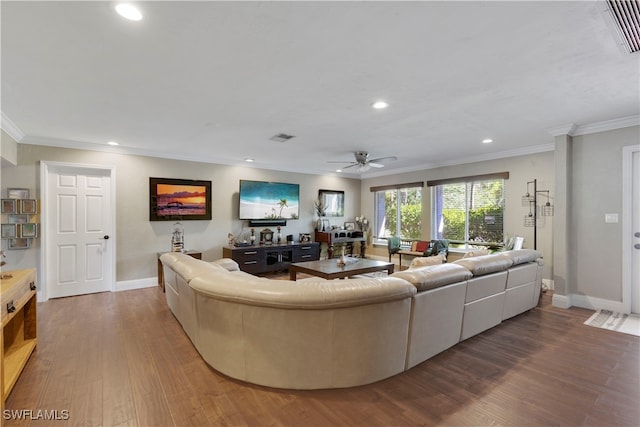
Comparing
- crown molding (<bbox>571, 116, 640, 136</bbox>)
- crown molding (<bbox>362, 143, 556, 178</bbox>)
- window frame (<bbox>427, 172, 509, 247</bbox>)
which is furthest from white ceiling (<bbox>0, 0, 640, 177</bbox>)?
window frame (<bbox>427, 172, 509, 247</bbox>)

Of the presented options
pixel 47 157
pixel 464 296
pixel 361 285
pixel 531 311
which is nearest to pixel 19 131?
pixel 47 157

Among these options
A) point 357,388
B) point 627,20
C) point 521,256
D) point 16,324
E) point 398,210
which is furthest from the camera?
point 398,210

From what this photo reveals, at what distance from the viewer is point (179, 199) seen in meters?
5.59

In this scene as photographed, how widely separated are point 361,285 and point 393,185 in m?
5.93

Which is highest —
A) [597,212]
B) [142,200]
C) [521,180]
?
[521,180]

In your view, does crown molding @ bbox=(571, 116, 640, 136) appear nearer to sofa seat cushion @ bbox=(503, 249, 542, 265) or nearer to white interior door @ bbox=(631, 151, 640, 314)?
white interior door @ bbox=(631, 151, 640, 314)

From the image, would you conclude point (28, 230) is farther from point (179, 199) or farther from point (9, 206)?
point (179, 199)

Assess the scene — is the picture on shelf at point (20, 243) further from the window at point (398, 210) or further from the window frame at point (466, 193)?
the window frame at point (466, 193)

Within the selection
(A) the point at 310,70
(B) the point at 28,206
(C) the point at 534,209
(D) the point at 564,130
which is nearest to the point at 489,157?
(C) the point at 534,209

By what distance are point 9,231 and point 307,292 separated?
4.83 metres

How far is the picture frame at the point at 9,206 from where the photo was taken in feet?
13.3

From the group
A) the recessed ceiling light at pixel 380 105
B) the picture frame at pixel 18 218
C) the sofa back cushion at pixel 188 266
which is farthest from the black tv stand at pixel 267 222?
the recessed ceiling light at pixel 380 105

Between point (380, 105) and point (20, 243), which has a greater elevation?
point (380, 105)

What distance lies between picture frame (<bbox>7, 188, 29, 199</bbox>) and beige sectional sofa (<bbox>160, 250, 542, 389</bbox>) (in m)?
3.59
